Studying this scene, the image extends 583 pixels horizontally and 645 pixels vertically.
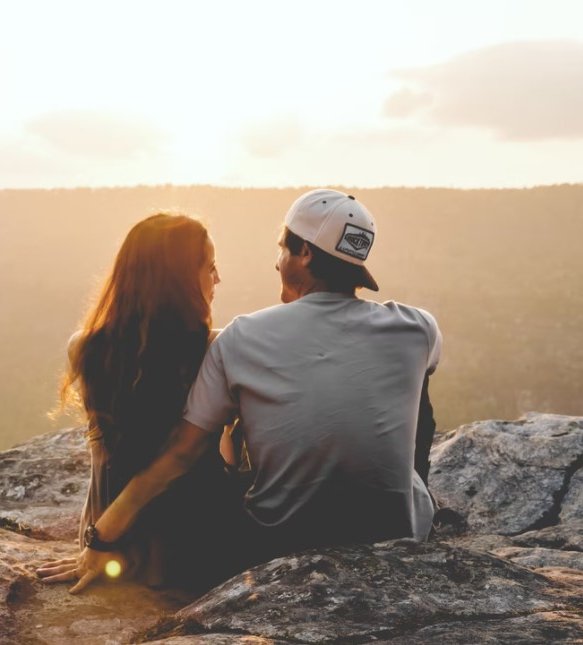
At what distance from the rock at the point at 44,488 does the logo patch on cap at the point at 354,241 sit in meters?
2.87

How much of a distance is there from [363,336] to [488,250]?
3581cm

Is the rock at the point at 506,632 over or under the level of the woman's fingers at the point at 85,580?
over

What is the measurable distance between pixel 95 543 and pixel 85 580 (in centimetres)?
15

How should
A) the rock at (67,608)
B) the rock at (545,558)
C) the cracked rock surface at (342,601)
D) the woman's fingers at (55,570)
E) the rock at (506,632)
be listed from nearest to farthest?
the rock at (506,632) < the cracked rock surface at (342,601) < the rock at (67,608) < the woman's fingers at (55,570) < the rock at (545,558)

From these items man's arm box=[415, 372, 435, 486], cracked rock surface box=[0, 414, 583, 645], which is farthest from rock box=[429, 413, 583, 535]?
man's arm box=[415, 372, 435, 486]

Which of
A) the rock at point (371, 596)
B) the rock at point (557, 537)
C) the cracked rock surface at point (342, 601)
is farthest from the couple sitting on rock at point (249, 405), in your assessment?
the rock at point (557, 537)

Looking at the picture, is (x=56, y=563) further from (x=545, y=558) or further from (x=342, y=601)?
(x=545, y=558)

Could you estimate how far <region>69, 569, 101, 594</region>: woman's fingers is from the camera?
3.12 meters

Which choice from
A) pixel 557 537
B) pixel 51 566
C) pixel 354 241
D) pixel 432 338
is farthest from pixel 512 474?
pixel 51 566

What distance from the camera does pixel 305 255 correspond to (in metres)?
2.97

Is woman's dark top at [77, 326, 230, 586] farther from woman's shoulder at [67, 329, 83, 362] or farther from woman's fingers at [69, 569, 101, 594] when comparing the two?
woman's fingers at [69, 569, 101, 594]

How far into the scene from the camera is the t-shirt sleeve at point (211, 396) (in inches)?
113

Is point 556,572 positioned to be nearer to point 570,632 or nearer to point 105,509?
point 570,632

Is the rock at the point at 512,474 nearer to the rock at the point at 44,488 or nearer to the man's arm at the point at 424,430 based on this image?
the man's arm at the point at 424,430
